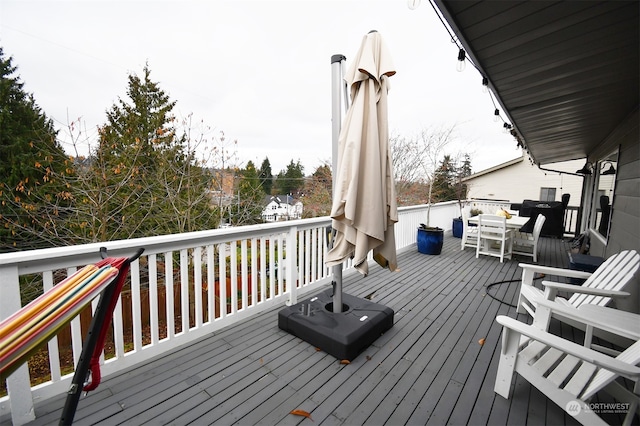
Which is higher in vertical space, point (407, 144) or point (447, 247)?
point (407, 144)

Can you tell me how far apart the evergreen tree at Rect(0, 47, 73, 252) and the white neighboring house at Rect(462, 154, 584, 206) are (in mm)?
17102

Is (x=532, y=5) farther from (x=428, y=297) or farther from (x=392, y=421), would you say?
(x=428, y=297)

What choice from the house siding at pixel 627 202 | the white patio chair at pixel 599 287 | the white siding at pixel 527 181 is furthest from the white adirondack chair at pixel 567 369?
the white siding at pixel 527 181

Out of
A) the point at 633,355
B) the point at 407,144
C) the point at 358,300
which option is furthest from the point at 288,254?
the point at 407,144

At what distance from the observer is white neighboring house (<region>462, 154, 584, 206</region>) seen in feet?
50.2

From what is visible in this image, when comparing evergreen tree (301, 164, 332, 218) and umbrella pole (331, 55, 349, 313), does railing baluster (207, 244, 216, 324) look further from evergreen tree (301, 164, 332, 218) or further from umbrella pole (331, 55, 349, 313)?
evergreen tree (301, 164, 332, 218)

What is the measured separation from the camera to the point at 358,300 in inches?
99.6

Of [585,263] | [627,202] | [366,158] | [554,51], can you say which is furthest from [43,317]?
[627,202]

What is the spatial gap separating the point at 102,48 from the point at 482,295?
10880mm

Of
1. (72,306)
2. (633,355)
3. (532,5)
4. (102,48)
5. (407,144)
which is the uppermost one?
(102,48)

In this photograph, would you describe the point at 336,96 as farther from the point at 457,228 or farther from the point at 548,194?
the point at 548,194

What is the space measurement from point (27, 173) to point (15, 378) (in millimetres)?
8401

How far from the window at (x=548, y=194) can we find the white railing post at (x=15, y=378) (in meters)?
21.1

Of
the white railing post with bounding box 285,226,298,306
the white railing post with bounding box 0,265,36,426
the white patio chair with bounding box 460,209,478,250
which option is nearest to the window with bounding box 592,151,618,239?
the white patio chair with bounding box 460,209,478,250
